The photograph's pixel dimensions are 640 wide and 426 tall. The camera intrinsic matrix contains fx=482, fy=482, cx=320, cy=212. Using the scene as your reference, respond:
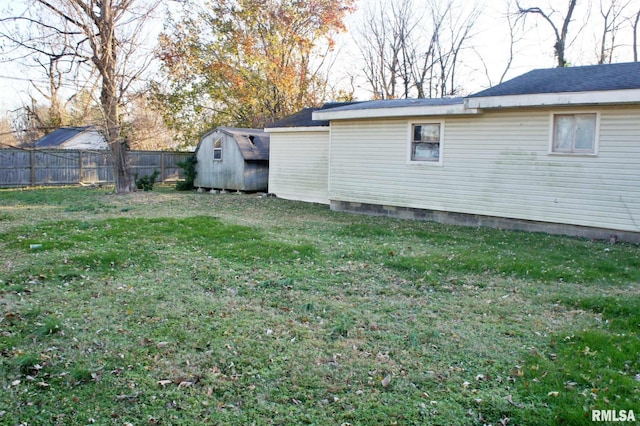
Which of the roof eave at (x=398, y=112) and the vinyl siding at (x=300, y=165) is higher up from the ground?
the roof eave at (x=398, y=112)

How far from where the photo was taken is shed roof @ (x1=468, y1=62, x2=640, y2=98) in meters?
9.15

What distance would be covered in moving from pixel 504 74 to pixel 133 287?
2861cm

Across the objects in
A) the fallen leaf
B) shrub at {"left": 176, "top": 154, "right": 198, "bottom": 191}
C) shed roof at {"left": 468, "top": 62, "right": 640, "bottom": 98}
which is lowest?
the fallen leaf

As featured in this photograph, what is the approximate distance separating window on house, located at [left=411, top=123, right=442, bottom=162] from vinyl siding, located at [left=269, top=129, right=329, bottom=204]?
12.6ft

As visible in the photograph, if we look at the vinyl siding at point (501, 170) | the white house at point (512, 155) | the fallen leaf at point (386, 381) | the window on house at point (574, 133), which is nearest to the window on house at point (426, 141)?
the white house at point (512, 155)

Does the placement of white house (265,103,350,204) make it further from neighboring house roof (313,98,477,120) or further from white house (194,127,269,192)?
neighboring house roof (313,98,477,120)

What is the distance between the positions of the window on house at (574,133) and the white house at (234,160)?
11.4m

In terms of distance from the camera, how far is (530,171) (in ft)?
34.2

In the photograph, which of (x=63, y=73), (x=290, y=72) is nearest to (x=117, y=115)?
(x=63, y=73)

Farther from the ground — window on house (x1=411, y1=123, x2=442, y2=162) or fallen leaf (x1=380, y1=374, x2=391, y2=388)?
window on house (x1=411, y1=123, x2=442, y2=162)

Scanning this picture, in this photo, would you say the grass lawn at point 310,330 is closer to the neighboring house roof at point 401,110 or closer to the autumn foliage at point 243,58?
the neighboring house roof at point 401,110

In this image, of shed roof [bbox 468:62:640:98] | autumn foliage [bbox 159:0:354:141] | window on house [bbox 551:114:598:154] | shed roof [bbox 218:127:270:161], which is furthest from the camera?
autumn foliage [bbox 159:0:354:141]

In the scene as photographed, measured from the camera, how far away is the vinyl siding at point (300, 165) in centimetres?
1573

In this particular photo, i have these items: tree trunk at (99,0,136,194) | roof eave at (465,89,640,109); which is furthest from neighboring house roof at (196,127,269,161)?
roof eave at (465,89,640,109)
